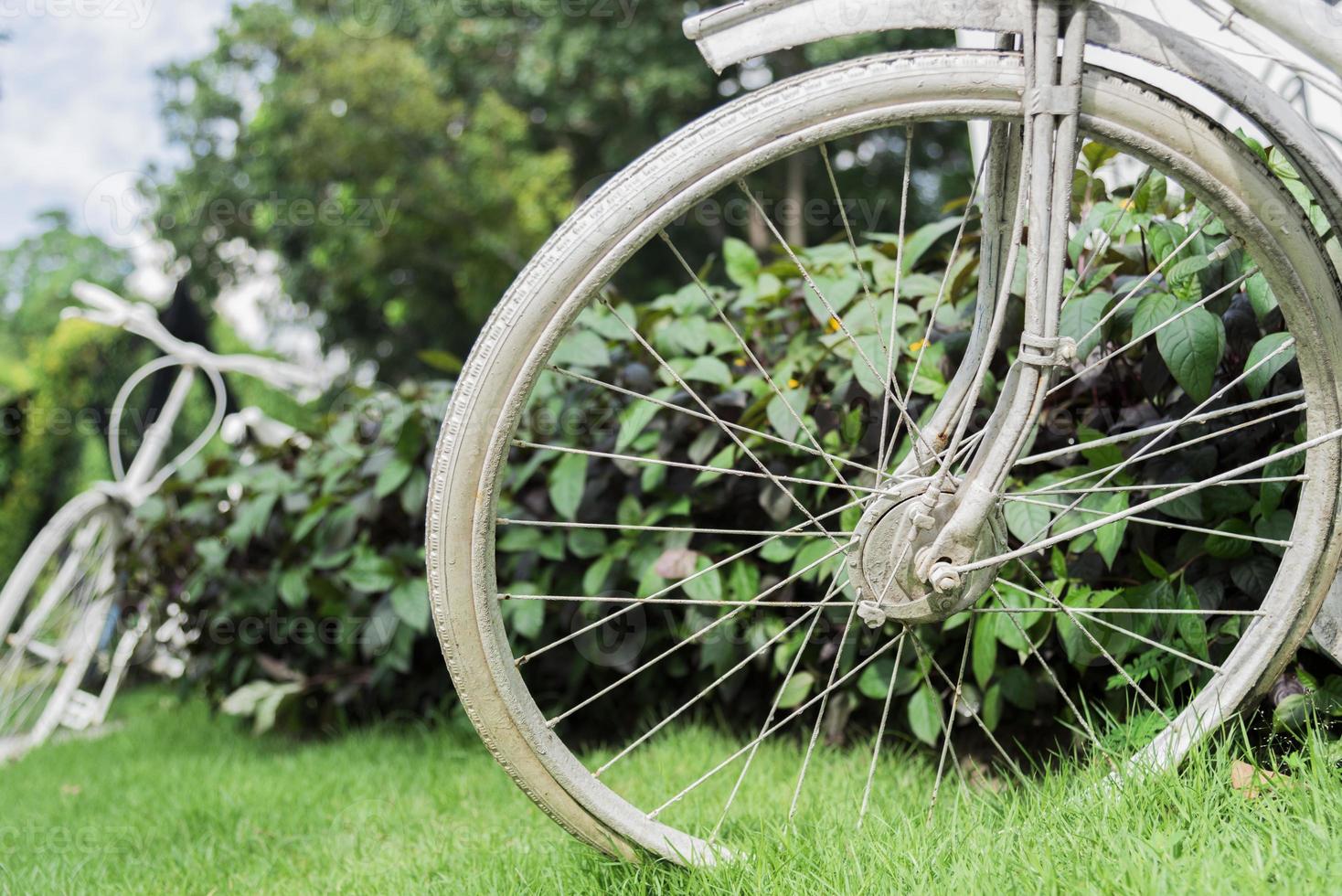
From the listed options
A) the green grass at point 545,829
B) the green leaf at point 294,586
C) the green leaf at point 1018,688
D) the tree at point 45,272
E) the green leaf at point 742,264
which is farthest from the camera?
the tree at point 45,272

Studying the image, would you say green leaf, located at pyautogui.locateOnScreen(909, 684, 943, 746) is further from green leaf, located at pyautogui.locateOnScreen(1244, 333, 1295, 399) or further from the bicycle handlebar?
the bicycle handlebar

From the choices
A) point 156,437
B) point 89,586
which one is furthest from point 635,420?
point 89,586

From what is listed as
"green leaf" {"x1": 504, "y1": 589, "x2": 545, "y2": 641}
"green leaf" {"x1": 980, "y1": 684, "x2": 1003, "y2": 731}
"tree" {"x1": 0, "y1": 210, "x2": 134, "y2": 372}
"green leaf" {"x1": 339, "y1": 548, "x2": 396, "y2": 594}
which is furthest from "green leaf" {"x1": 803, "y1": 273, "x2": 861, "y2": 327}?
"tree" {"x1": 0, "y1": 210, "x2": 134, "y2": 372}

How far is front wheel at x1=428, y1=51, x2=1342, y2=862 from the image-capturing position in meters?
1.14

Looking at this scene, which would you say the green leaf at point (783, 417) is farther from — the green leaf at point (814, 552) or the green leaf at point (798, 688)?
the green leaf at point (798, 688)

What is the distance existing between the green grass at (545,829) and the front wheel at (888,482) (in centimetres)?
5

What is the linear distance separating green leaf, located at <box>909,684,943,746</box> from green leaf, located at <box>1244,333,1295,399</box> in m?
0.67

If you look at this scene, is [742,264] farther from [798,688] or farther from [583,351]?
[798,688]

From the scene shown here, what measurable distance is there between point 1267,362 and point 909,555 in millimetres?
624

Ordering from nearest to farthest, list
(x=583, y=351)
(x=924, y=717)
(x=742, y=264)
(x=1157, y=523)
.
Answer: (x=1157, y=523) < (x=924, y=717) < (x=583, y=351) < (x=742, y=264)

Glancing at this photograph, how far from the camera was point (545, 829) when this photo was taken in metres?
1.58

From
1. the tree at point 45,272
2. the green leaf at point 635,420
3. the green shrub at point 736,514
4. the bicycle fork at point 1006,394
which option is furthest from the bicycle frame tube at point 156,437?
the tree at point 45,272

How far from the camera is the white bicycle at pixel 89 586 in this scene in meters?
3.01

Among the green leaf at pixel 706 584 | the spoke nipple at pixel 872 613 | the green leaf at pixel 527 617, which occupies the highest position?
the spoke nipple at pixel 872 613
